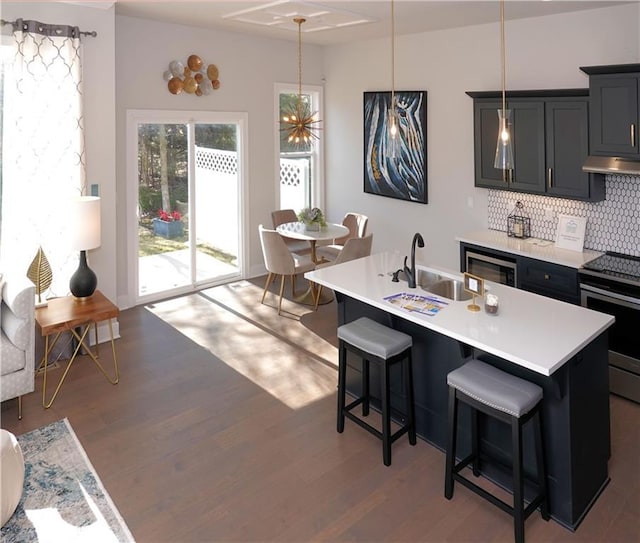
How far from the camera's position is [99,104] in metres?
4.84

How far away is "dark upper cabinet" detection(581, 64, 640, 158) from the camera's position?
3990 millimetres

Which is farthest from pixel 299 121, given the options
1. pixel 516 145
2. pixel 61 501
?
pixel 61 501

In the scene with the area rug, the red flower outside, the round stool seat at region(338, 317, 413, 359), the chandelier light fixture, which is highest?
the chandelier light fixture

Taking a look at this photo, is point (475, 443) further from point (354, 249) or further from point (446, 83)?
point (446, 83)

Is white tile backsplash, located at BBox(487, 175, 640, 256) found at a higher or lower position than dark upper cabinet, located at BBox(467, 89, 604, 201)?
lower

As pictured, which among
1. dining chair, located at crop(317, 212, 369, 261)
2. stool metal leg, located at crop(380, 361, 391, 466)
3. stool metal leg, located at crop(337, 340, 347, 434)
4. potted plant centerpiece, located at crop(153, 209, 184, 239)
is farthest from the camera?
dining chair, located at crop(317, 212, 369, 261)

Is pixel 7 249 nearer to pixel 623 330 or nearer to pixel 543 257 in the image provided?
pixel 543 257

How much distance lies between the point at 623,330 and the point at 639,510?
157cm

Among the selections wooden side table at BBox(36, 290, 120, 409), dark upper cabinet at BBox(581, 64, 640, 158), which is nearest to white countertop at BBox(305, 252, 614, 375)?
dark upper cabinet at BBox(581, 64, 640, 158)

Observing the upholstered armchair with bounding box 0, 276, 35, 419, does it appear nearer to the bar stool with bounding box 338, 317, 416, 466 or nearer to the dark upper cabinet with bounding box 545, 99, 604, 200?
the bar stool with bounding box 338, 317, 416, 466

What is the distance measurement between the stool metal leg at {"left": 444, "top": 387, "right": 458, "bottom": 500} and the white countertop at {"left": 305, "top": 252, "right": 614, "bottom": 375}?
0.35 metres

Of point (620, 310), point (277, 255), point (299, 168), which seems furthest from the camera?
point (299, 168)

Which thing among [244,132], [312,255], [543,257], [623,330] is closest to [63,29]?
[244,132]

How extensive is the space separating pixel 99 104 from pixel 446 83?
3.71 meters
